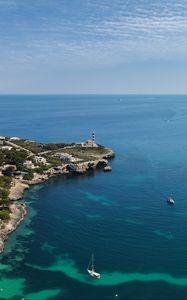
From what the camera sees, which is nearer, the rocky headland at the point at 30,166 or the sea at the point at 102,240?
the sea at the point at 102,240

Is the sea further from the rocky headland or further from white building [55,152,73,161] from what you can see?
white building [55,152,73,161]

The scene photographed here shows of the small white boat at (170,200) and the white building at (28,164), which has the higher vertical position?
the white building at (28,164)

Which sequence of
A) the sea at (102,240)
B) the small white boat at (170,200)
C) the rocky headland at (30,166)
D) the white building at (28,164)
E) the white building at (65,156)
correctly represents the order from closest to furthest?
the sea at (102,240)
the rocky headland at (30,166)
the small white boat at (170,200)
the white building at (28,164)
the white building at (65,156)

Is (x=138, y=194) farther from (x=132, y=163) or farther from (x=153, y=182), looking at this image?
(x=132, y=163)

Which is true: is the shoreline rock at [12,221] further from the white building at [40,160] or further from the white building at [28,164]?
the white building at [40,160]

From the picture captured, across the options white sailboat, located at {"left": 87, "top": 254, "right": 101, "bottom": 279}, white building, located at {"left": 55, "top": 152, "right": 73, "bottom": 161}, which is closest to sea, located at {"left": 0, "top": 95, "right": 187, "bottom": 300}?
white sailboat, located at {"left": 87, "top": 254, "right": 101, "bottom": 279}

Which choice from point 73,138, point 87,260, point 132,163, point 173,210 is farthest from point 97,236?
point 73,138

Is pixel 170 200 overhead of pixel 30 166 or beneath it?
beneath

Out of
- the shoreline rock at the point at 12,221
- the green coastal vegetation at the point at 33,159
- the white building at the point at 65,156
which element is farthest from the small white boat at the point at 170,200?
the white building at the point at 65,156

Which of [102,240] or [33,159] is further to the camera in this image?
[33,159]

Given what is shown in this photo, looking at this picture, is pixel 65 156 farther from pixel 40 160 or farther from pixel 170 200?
pixel 170 200

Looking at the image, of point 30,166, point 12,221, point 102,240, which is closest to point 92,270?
point 102,240
